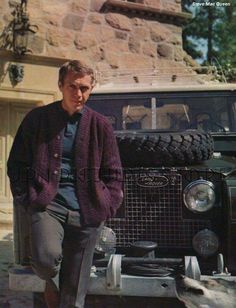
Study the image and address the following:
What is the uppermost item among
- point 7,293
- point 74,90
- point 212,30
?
point 212,30

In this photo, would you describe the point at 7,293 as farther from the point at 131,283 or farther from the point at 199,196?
the point at 199,196

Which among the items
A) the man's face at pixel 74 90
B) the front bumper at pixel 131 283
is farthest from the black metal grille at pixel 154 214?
the man's face at pixel 74 90

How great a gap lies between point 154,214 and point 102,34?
20.0 ft

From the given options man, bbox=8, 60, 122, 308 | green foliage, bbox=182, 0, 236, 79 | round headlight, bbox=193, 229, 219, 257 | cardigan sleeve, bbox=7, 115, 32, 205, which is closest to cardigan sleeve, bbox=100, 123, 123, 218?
man, bbox=8, 60, 122, 308

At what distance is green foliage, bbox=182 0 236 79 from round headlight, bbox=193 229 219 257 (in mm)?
12656

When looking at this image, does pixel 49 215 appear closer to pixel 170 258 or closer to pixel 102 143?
pixel 102 143

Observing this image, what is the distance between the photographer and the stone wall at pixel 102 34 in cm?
878

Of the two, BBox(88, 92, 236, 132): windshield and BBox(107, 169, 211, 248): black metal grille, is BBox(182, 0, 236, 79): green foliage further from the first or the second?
BBox(107, 169, 211, 248): black metal grille

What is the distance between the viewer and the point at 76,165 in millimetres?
3041

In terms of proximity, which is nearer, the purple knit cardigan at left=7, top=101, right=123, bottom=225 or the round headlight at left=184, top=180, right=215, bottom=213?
the purple knit cardigan at left=7, top=101, right=123, bottom=225

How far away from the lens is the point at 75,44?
9078mm

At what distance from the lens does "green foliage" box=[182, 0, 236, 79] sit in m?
15.9

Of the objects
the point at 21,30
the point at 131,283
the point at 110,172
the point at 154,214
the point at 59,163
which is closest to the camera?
the point at 59,163

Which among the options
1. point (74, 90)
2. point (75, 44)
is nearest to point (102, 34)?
point (75, 44)
